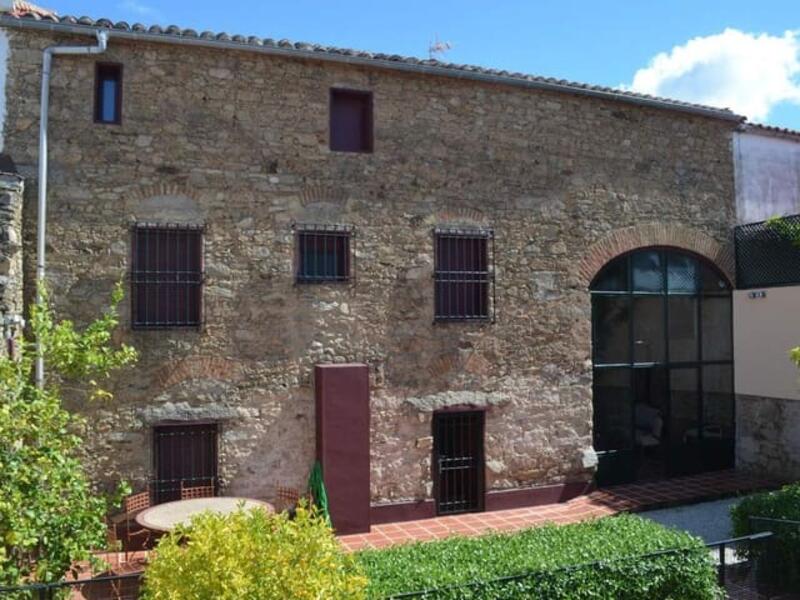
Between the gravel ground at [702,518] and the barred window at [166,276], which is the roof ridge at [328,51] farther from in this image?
the gravel ground at [702,518]

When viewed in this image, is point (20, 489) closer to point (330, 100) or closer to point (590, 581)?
point (590, 581)

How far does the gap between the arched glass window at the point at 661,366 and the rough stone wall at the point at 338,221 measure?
0.70 metres

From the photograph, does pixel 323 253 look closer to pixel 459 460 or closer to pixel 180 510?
pixel 459 460

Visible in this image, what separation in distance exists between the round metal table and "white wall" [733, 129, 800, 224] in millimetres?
9925

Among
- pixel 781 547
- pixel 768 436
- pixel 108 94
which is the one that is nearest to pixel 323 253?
pixel 108 94

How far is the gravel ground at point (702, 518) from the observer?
9195 mm

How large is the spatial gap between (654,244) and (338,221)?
551 cm

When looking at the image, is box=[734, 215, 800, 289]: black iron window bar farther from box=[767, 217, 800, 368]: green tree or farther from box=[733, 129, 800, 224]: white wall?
box=[733, 129, 800, 224]: white wall

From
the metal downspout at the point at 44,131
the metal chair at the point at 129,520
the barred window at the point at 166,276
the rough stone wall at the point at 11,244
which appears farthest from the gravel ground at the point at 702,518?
the rough stone wall at the point at 11,244

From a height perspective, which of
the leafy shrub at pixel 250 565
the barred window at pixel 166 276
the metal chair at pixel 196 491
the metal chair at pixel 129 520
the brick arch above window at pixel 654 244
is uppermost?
the brick arch above window at pixel 654 244

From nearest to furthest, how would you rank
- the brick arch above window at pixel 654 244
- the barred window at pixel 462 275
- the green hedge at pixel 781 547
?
1. the green hedge at pixel 781 547
2. the barred window at pixel 462 275
3. the brick arch above window at pixel 654 244

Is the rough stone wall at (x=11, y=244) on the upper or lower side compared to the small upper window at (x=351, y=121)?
lower

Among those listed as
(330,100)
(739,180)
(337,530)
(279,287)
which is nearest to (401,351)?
(279,287)

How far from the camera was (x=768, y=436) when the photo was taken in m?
11.9
